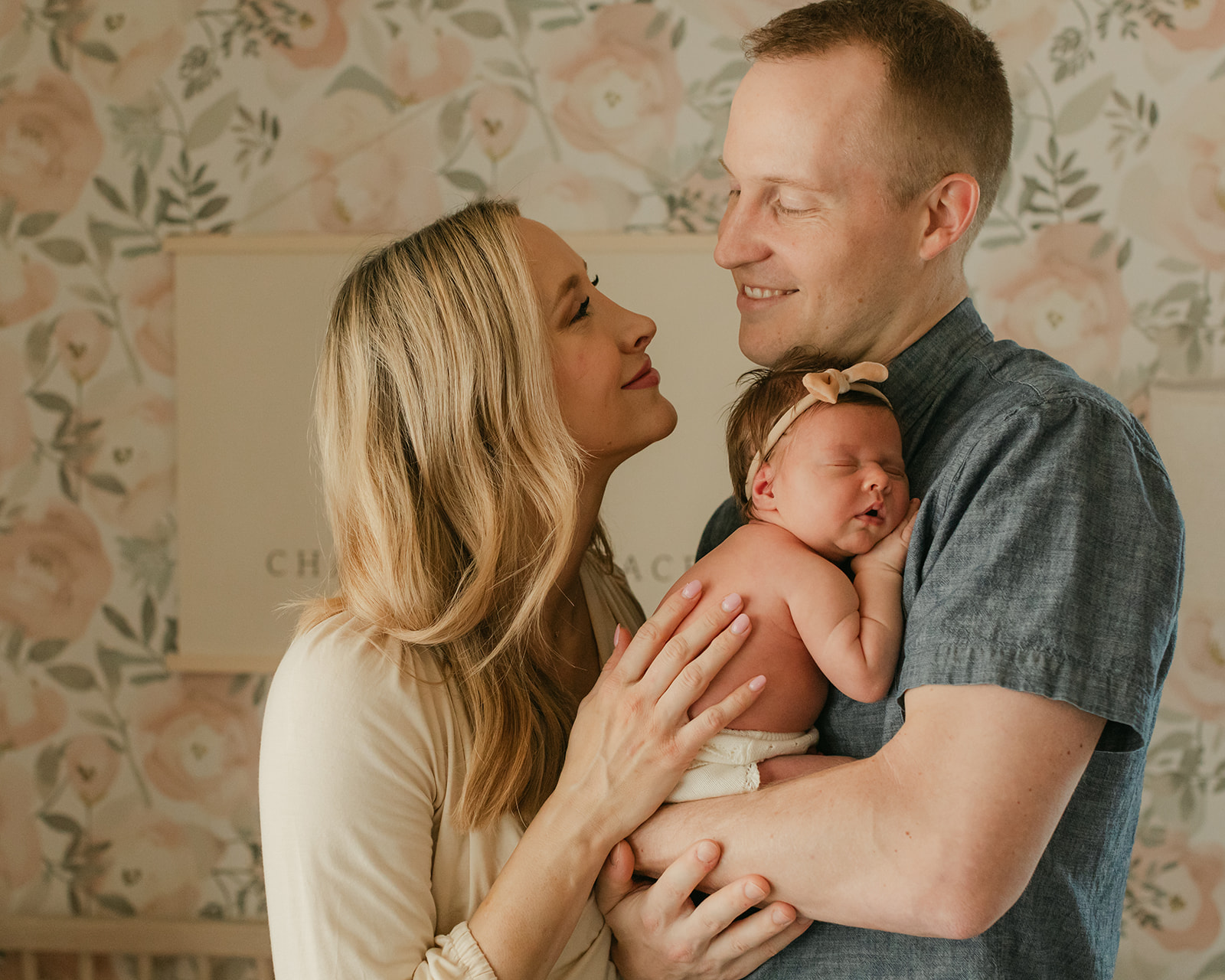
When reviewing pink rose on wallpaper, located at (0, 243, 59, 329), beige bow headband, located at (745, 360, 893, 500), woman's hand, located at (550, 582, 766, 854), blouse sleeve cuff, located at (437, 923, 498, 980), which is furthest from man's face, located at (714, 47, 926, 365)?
pink rose on wallpaper, located at (0, 243, 59, 329)

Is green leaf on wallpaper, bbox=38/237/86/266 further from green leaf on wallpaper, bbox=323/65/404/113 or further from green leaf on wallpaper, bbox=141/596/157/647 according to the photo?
green leaf on wallpaper, bbox=141/596/157/647

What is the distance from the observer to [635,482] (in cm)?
244

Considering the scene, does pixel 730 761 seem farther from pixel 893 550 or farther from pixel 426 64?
pixel 426 64

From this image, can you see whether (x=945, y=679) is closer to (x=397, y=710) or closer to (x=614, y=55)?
(x=397, y=710)

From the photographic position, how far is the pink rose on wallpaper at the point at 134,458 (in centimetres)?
250

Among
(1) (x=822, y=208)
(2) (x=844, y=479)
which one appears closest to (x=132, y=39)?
(1) (x=822, y=208)

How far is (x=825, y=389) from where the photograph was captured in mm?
1160

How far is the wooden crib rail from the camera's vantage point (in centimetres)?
255

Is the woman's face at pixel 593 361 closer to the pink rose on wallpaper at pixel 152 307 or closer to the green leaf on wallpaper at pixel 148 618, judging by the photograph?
the pink rose on wallpaper at pixel 152 307

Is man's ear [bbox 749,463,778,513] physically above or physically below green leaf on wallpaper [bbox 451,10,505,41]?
below

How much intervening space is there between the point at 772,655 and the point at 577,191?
152cm

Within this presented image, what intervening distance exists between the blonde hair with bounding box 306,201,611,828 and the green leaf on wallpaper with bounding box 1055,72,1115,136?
5.20 feet

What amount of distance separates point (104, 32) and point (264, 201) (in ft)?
1.79

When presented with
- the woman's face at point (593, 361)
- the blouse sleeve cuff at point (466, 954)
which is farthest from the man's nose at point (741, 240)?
the blouse sleeve cuff at point (466, 954)
